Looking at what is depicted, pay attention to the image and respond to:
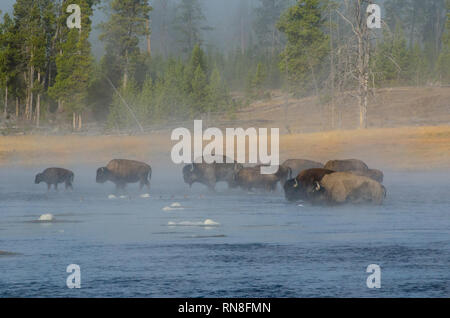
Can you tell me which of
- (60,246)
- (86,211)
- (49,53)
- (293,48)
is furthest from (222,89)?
(60,246)

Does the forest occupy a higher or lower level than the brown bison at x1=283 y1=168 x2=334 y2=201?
higher

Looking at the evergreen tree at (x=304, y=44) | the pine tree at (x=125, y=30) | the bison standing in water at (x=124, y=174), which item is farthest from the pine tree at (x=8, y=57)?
the bison standing in water at (x=124, y=174)

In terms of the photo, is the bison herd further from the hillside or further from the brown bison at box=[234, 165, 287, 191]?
the hillside

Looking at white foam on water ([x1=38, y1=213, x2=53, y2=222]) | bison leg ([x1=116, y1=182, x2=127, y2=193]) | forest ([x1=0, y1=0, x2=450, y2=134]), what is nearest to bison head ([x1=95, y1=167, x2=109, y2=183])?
bison leg ([x1=116, y1=182, x2=127, y2=193])

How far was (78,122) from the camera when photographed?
82.1m

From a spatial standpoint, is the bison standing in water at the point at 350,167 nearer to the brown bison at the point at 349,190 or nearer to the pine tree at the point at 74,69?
the brown bison at the point at 349,190

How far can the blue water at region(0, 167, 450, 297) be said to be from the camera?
10.7m

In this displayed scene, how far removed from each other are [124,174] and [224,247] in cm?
1463

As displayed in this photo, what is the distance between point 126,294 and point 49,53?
79358 millimetres

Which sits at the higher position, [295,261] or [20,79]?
[20,79]

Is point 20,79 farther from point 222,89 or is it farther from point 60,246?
point 60,246

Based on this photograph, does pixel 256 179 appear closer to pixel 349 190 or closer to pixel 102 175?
pixel 102 175

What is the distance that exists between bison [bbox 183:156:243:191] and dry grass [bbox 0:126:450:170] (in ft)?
29.9

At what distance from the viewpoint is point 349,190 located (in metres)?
21.3
